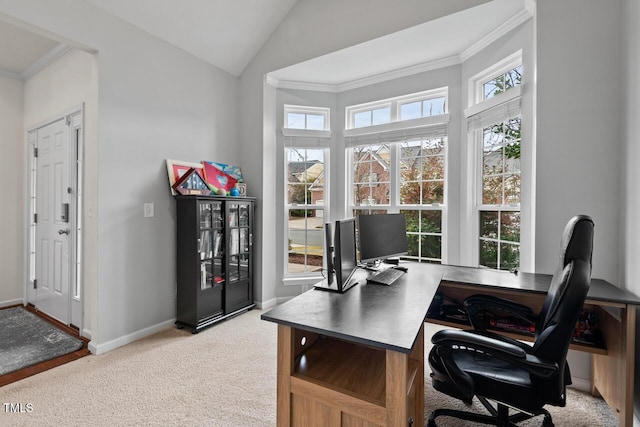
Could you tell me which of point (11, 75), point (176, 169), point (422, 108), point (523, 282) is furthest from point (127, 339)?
point (422, 108)

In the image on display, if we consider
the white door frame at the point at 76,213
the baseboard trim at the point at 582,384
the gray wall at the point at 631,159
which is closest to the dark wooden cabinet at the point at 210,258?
the white door frame at the point at 76,213

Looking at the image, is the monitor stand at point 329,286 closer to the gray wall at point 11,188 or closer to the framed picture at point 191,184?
the framed picture at point 191,184

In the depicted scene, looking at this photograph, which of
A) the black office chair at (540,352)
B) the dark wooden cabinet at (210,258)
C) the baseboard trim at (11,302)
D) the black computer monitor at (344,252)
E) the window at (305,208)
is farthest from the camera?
the window at (305,208)

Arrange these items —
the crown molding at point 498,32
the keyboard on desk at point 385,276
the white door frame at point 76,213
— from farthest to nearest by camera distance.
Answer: the white door frame at point 76,213
the crown molding at point 498,32
the keyboard on desk at point 385,276

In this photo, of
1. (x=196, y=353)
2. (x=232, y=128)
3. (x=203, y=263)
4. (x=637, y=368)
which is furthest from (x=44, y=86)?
(x=637, y=368)

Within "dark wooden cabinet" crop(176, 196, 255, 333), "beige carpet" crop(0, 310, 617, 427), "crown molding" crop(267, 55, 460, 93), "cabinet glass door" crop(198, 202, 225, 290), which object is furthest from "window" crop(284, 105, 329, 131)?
"beige carpet" crop(0, 310, 617, 427)

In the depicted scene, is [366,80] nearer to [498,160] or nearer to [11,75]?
[498,160]

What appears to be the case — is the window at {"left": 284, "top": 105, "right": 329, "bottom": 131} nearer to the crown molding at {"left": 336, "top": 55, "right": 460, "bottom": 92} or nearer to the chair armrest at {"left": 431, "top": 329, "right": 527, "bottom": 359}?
the crown molding at {"left": 336, "top": 55, "right": 460, "bottom": 92}

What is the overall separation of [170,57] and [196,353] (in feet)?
9.54

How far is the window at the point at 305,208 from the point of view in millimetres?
3873

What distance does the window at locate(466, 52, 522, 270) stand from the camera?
2.59 meters

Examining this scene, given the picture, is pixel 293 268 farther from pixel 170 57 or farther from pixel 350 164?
pixel 170 57

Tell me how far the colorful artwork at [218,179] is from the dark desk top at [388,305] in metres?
2.14

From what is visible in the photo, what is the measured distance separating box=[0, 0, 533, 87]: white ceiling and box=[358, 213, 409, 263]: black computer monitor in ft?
5.88
